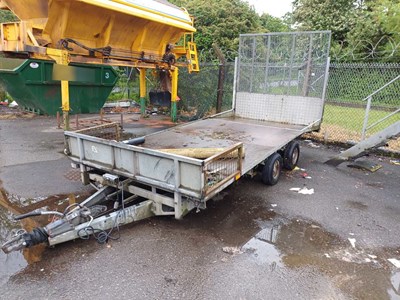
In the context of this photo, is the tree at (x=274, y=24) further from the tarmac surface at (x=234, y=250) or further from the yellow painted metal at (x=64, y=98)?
the tarmac surface at (x=234, y=250)

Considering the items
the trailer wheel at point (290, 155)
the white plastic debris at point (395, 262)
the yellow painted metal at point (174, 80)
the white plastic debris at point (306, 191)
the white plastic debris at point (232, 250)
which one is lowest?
the white plastic debris at point (232, 250)

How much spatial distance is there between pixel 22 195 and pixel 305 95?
627 cm

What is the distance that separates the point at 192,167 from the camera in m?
3.15

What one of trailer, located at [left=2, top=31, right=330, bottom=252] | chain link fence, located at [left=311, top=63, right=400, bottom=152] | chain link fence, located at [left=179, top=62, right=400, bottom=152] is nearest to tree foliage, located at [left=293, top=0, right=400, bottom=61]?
chain link fence, located at [left=311, top=63, right=400, bottom=152]

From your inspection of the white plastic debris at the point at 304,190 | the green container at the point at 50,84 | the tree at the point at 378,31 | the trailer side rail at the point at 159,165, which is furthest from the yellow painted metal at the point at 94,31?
the tree at the point at 378,31

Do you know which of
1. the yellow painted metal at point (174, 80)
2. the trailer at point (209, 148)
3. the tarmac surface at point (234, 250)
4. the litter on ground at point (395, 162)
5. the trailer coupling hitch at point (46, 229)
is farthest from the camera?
the yellow painted metal at point (174, 80)

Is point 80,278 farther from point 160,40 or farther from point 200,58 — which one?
point 200,58

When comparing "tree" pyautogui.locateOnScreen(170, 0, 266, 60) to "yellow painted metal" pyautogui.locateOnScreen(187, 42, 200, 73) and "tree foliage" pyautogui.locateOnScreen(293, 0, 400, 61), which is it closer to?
"yellow painted metal" pyautogui.locateOnScreen(187, 42, 200, 73)

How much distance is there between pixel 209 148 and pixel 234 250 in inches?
59.4

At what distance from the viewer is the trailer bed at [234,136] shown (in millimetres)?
4782

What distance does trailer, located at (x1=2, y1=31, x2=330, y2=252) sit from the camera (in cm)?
329

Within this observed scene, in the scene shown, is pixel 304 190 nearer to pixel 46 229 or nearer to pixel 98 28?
pixel 46 229

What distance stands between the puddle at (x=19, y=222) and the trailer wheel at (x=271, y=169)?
3.08 metres

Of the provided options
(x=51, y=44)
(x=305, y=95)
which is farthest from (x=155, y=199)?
(x=305, y=95)
